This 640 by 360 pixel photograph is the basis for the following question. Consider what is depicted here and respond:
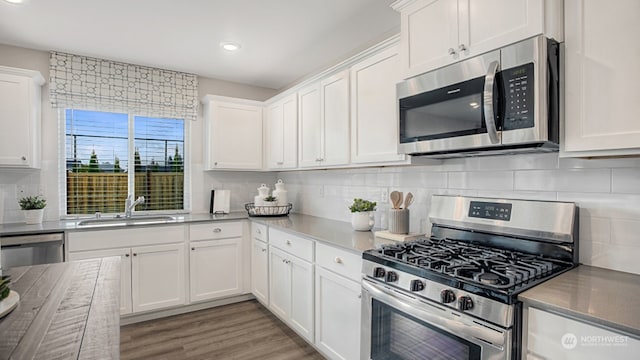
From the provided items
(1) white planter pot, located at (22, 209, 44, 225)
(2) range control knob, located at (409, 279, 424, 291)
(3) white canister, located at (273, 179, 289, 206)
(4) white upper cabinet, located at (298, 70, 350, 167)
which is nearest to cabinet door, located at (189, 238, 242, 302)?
(3) white canister, located at (273, 179, 289, 206)

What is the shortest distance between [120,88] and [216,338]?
2.57 meters

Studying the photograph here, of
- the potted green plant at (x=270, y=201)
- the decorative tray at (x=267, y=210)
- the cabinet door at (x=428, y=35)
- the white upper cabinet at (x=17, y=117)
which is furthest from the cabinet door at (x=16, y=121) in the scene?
the cabinet door at (x=428, y=35)

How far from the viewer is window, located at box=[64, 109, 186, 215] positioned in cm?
332

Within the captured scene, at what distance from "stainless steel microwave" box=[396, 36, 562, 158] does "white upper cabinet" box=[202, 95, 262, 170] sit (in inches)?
87.4

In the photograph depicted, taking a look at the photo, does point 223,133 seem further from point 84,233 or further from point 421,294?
point 421,294

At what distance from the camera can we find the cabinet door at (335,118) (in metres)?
2.55

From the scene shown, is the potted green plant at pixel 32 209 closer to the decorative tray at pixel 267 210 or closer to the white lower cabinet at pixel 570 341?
the decorative tray at pixel 267 210

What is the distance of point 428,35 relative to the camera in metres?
1.82

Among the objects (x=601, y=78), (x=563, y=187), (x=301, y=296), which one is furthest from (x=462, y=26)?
(x=301, y=296)

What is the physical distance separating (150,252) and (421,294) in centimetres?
251

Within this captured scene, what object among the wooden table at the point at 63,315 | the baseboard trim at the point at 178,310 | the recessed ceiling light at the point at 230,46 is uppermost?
the recessed ceiling light at the point at 230,46

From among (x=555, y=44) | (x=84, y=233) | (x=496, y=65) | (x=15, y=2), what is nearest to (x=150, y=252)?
(x=84, y=233)

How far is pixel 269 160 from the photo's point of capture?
377 centimetres

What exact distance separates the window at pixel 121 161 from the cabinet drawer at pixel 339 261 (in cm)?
225
